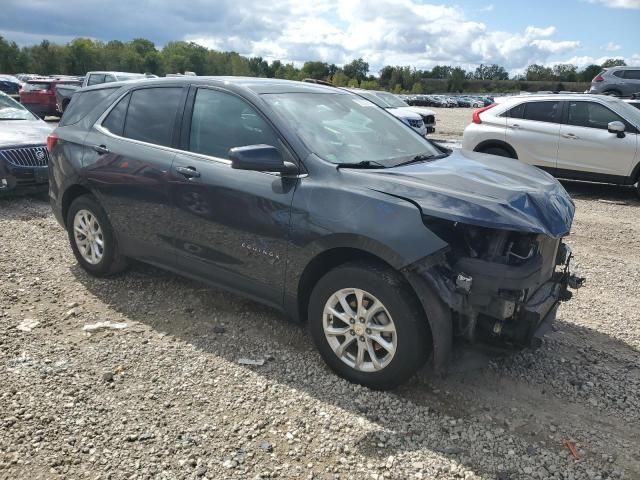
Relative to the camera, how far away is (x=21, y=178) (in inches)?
303

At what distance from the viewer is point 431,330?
3.05 m

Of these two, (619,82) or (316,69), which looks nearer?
(619,82)

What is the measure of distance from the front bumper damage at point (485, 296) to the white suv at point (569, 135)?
23.4 feet

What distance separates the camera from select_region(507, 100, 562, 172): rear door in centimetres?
975

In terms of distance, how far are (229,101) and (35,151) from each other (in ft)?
17.0

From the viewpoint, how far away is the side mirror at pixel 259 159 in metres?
3.34

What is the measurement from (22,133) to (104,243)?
457cm

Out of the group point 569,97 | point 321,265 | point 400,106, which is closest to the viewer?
point 321,265

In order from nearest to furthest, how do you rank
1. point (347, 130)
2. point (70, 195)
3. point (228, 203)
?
point (228, 203)
point (347, 130)
point (70, 195)

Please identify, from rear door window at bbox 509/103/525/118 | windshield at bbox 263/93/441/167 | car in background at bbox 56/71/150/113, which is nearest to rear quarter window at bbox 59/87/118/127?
windshield at bbox 263/93/441/167

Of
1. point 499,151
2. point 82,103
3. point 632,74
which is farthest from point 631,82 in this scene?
point 82,103

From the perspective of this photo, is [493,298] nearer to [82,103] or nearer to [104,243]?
→ [104,243]

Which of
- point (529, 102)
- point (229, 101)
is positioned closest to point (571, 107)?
point (529, 102)

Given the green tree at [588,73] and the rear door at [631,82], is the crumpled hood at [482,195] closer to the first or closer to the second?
the rear door at [631,82]
